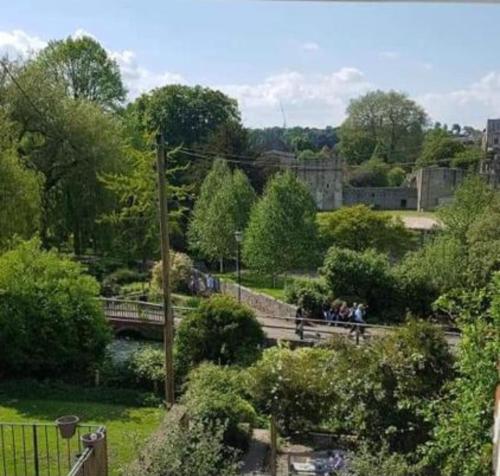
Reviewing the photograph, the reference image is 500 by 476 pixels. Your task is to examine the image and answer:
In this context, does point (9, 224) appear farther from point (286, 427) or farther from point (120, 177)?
point (286, 427)

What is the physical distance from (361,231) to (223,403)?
19575 mm

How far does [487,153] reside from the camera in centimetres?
5791

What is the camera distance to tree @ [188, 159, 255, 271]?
31.5 metres

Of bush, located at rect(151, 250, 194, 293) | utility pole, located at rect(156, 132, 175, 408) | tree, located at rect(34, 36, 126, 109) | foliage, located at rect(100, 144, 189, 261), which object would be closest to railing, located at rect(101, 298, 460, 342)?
bush, located at rect(151, 250, 194, 293)

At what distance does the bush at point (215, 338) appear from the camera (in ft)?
52.6

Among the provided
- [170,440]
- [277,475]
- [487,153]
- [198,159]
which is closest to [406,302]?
[277,475]

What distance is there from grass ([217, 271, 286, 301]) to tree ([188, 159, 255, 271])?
1291mm

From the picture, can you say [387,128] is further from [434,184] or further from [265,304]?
[265,304]

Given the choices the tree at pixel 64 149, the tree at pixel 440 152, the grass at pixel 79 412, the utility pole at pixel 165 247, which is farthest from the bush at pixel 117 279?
the tree at pixel 440 152

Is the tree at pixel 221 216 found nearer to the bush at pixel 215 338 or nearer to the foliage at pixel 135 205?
Result: the foliage at pixel 135 205

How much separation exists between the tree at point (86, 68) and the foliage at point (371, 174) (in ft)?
97.6

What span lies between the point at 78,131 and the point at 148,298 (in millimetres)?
7618

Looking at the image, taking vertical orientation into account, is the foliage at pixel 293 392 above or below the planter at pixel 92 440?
below

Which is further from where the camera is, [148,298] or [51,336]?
[148,298]
